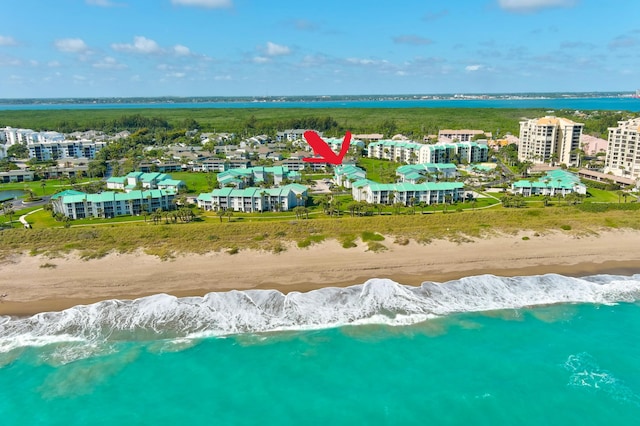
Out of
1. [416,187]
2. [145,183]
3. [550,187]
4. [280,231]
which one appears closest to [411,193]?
[416,187]

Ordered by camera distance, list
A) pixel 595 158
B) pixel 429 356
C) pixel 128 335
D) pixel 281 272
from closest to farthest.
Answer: pixel 429 356 → pixel 128 335 → pixel 281 272 → pixel 595 158

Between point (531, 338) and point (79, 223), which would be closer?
point (531, 338)

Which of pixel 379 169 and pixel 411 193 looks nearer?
pixel 411 193

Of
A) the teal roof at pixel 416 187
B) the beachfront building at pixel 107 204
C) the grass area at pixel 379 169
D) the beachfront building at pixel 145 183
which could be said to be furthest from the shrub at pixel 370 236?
the beachfront building at pixel 145 183

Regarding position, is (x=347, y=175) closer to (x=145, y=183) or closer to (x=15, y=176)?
(x=145, y=183)

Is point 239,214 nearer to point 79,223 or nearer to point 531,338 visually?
point 79,223

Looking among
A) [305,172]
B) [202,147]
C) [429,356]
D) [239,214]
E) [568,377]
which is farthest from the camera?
[202,147]

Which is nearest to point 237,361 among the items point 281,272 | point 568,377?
point 281,272

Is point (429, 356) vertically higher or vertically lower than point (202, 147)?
lower
